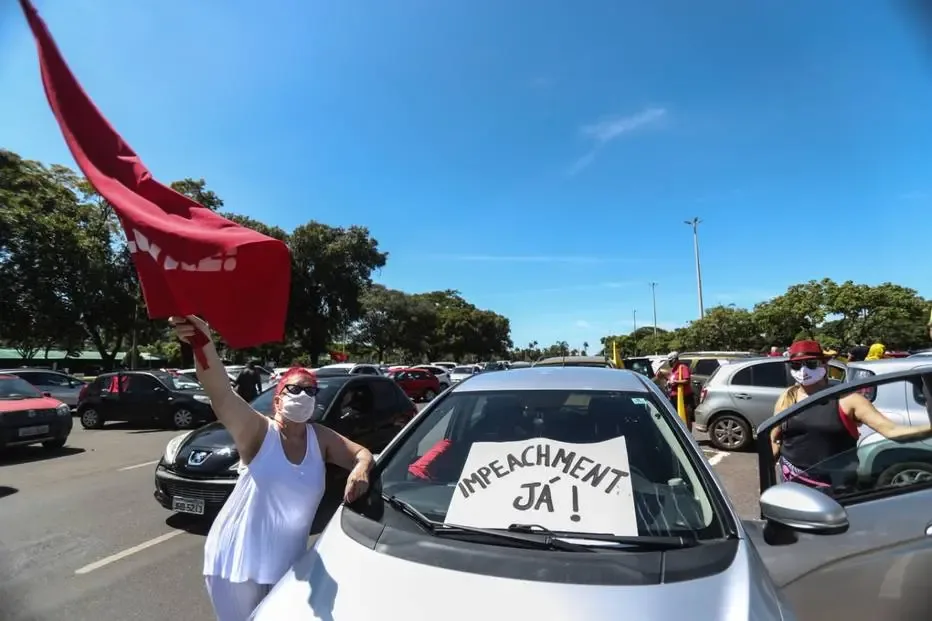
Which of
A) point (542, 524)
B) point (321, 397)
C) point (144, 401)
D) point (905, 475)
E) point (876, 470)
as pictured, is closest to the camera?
point (542, 524)

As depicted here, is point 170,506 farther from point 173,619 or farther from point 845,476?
point 845,476

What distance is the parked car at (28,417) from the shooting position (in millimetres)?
9750

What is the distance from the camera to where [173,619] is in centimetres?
383

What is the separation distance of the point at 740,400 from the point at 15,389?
44.2ft

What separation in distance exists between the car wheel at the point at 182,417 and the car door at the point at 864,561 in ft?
46.3

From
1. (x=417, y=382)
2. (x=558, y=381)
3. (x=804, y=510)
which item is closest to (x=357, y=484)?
(x=558, y=381)

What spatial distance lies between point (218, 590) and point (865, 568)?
276 centimetres

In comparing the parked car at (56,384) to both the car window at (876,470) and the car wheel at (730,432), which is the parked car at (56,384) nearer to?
the car wheel at (730,432)

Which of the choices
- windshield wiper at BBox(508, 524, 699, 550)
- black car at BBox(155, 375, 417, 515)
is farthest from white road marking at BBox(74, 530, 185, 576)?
windshield wiper at BBox(508, 524, 699, 550)

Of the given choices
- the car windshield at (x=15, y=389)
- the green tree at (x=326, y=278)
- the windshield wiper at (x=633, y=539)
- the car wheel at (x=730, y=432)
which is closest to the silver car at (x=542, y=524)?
the windshield wiper at (x=633, y=539)

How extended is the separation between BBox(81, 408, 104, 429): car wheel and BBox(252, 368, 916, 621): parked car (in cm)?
1500

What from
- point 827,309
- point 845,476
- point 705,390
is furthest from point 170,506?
point 827,309

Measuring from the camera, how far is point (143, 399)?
46.6 ft

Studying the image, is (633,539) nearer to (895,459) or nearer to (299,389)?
(299,389)
